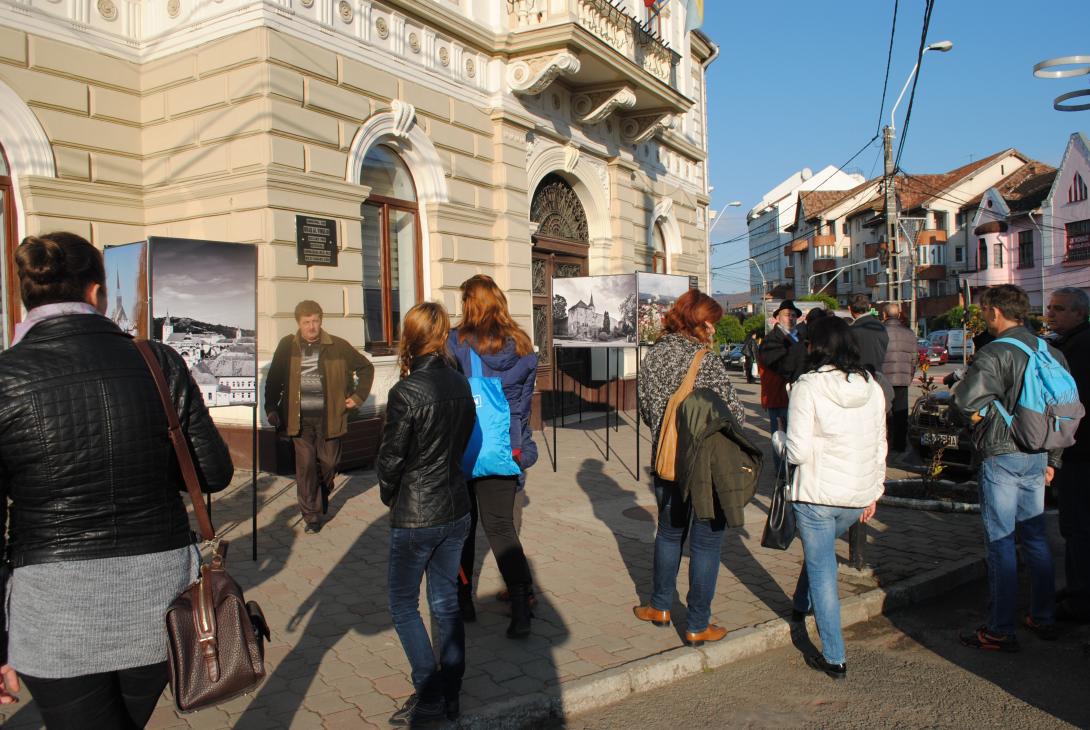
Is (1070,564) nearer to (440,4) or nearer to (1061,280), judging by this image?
(440,4)

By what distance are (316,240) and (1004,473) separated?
721cm

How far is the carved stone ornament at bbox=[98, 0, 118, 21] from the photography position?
30.7 ft

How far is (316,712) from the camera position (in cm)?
380

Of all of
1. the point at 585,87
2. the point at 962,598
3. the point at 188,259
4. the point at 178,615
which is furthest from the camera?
the point at 585,87

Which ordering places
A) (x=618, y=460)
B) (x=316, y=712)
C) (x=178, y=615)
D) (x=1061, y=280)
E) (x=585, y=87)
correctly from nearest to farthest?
(x=178, y=615) < (x=316, y=712) < (x=618, y=460) < (x=585, y=87) < (x=1061, y=280)

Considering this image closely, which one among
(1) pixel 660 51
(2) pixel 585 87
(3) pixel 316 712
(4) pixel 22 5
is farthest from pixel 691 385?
(1) pixel 660 51

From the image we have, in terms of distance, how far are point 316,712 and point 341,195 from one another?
6.98 m

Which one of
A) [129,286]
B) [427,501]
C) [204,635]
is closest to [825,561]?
[427,501]

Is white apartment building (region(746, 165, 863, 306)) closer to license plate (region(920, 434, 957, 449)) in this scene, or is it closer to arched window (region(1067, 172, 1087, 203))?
arched window (region(1067, 172, 1087, 203))

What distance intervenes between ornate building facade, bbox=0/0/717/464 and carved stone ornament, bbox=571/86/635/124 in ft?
0.13

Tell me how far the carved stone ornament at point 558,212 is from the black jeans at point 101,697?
37.9 ft

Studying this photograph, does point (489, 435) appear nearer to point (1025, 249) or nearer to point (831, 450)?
point (831, 450)

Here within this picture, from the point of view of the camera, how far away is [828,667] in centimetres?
438

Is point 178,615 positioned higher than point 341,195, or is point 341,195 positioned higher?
point 341,195
